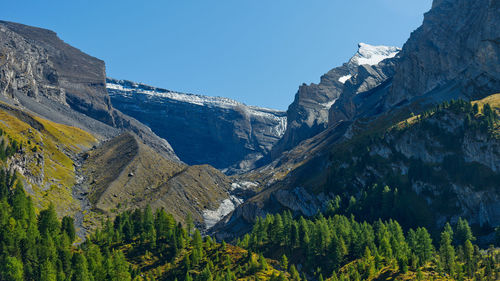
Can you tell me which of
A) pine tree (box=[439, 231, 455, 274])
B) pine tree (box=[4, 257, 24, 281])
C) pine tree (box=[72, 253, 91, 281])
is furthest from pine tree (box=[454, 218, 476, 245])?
pine tree (box=[4, 257, 24, 281])

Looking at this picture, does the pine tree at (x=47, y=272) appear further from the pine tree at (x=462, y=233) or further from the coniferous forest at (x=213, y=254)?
the pine tree at (x=462, y=233)

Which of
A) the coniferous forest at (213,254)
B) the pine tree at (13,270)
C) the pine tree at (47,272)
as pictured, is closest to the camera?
the pine tree at (13,270)

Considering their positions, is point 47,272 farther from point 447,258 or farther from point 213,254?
point 447,258

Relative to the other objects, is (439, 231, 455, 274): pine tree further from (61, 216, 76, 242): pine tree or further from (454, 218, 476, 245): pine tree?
(61, 216, 76, 242): pine tree

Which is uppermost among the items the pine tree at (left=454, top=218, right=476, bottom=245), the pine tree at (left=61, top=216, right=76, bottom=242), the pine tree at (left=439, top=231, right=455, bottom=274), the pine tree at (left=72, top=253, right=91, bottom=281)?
the pine tree at (left=61, top=216, right=76, bottom=242)

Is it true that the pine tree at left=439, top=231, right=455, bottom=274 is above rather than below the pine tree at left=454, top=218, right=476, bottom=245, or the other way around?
below

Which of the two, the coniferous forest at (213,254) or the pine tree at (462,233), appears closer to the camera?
the coniferous forest at (213,254)

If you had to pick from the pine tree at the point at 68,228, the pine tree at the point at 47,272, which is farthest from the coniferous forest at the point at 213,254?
the pine tree at the point at 68,228

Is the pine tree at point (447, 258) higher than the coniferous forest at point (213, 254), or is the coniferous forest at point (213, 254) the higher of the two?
the coniferous forest at point (213, 254)

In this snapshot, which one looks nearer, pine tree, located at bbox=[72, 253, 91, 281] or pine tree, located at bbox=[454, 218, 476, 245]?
pine tree, located at bbox=[72, 253, 91, 281]

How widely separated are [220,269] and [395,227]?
7425 centimetres

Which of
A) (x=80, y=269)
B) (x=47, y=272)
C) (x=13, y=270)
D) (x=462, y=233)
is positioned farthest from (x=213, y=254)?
(x=462, y=233)

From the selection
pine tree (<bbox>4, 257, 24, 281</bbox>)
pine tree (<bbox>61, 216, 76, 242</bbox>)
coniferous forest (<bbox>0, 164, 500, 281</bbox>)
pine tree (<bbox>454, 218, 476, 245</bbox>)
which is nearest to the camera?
pine tree (<bbox>4, 257, 24, 281</bbox>)

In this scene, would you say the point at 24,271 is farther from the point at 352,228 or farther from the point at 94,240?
the point at 352,228
